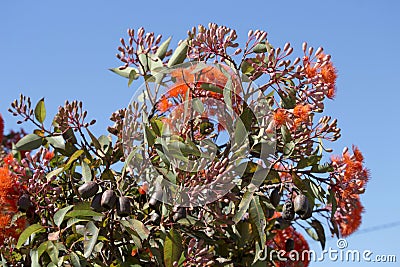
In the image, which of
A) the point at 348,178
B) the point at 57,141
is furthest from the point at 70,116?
the point at 348,178

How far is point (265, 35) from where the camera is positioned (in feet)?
6.97

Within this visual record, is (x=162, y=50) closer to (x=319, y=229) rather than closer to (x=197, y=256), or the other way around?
(x=197, y=256)

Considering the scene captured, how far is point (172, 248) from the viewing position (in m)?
1.93

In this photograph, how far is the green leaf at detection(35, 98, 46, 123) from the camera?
7.54ft

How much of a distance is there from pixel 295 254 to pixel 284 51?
3.07 ft

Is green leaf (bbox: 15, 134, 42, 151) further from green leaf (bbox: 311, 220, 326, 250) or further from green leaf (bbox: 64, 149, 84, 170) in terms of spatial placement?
green leaf (bbox: 311, 220, 326, 250)

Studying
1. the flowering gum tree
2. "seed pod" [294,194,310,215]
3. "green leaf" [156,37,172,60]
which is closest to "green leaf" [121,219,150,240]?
the flowering gum tree

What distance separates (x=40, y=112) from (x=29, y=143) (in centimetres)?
11

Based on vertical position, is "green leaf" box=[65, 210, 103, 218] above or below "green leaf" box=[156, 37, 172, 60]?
below

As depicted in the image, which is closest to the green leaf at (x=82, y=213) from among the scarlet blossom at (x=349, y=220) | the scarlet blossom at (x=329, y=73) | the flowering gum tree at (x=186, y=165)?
the flowering gum tree at (x=186, y=165)

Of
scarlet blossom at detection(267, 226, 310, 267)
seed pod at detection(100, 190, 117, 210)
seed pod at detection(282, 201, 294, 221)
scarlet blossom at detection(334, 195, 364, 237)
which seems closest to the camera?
seed pod at detection(100, 190, 117, 210)

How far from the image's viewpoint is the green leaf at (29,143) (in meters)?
2.28

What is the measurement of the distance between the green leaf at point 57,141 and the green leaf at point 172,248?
0.54m

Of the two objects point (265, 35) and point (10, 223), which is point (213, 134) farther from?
point (10, 223)
